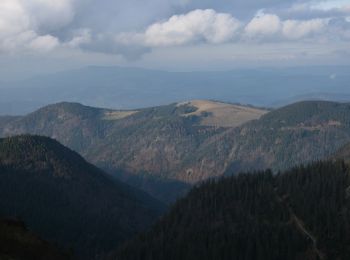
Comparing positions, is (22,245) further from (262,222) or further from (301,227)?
(301,227)

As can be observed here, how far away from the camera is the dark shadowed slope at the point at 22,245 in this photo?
7831cm

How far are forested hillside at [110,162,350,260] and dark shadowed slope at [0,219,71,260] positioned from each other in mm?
75589

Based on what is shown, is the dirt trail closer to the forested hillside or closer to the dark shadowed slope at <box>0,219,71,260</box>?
the forested hillside

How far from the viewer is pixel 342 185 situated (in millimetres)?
179250

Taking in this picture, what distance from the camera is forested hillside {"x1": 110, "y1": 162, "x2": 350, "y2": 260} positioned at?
152125 mm

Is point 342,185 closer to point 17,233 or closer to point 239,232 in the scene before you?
point 239,232

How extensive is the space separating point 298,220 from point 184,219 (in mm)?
41521

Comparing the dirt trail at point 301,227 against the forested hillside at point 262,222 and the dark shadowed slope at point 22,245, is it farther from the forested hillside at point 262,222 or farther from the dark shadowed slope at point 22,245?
the dark shadowed slope at point 22,245

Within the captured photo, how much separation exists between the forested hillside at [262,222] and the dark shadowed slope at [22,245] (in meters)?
75.6

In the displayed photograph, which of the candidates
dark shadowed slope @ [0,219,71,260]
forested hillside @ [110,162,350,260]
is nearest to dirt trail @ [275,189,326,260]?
forested hillside @ [110,162,350,260]

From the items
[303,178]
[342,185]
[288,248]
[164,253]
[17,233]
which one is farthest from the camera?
[303,178]

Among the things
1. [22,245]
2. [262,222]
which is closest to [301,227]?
[262,222]

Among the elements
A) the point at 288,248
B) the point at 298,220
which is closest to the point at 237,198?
the point at 298,220

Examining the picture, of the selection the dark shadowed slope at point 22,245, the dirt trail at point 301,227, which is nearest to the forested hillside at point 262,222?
the dirt trail at point 301,227
